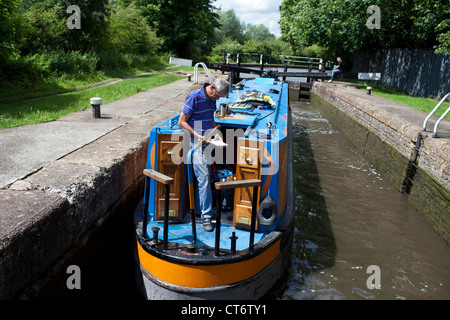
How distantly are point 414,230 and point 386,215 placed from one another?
0.58 meters

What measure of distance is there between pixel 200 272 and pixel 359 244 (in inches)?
125

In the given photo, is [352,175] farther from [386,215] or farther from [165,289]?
[165,289]

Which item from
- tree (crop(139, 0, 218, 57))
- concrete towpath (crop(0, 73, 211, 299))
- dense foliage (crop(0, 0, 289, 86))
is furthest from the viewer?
tree (crop(139, 0, 218, 57))

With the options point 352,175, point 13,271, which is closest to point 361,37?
point 352,175

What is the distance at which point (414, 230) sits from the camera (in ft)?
19.3

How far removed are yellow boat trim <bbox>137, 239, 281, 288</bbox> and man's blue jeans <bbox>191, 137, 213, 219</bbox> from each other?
2.33 feet

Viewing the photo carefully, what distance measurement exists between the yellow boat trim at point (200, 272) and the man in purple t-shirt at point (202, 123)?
0.59 m

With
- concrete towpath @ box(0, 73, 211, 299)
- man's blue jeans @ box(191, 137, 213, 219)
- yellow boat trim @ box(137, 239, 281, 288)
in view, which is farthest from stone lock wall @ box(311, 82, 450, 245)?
concrete towpath @ box(0, 73, 211, 299)

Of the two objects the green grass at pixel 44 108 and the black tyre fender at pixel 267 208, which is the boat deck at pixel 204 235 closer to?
the black tyre fender at pixel 267 208

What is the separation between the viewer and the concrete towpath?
2.76m

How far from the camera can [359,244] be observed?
545cm

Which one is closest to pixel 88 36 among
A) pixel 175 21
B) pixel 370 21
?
pixel 370 21

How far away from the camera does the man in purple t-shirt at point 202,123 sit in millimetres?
3809

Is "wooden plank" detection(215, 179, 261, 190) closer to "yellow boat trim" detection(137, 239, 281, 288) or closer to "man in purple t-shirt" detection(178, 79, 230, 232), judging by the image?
"yellow boat trim" detection(137, 239, 281, 288)
